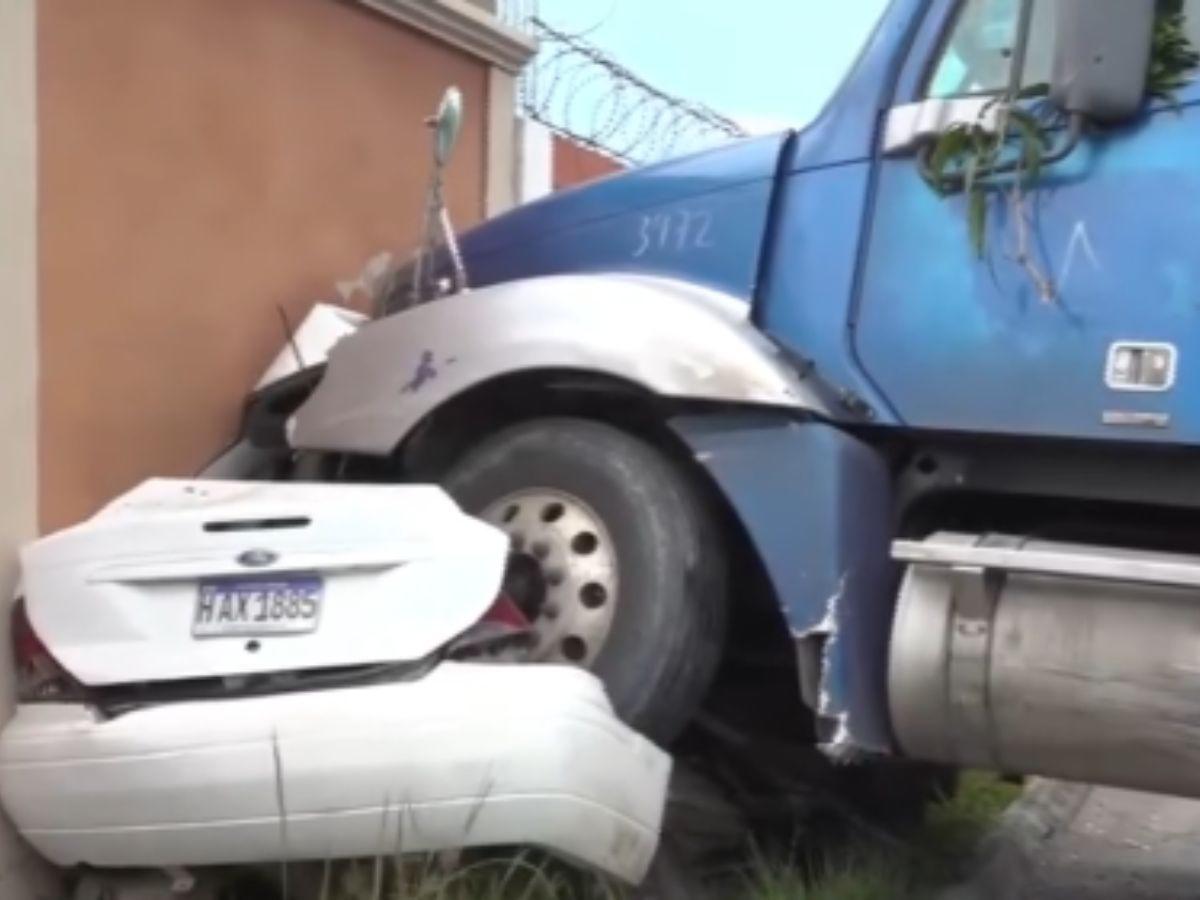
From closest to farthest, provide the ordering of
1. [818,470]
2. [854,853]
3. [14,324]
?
[818,470]
[14,324]
[854,853]

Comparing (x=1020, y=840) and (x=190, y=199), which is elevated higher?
(x=190, y=199)

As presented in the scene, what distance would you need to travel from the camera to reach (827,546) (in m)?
4.37

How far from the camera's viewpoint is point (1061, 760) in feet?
13.9

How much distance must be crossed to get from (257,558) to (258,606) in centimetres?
11

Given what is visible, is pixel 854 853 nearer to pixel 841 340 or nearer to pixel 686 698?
pixel 686 698

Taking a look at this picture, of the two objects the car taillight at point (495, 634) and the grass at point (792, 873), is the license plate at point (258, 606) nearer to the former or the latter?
the car taillight at point (495, 634)

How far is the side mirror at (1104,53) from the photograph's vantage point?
4.10 meters

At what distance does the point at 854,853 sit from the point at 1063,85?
2.21 m

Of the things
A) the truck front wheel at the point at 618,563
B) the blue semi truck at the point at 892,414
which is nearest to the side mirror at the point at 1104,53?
the blue semi truck at the point at 892,414

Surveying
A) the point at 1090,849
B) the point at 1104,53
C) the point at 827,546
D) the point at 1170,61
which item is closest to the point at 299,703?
the point at 827,546

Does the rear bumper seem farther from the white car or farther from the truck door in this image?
the truck door

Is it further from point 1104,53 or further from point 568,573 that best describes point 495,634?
point 1104,53

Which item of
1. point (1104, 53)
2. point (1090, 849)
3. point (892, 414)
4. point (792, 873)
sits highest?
point (1104, 53)

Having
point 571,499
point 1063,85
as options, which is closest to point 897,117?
point 1063,85
